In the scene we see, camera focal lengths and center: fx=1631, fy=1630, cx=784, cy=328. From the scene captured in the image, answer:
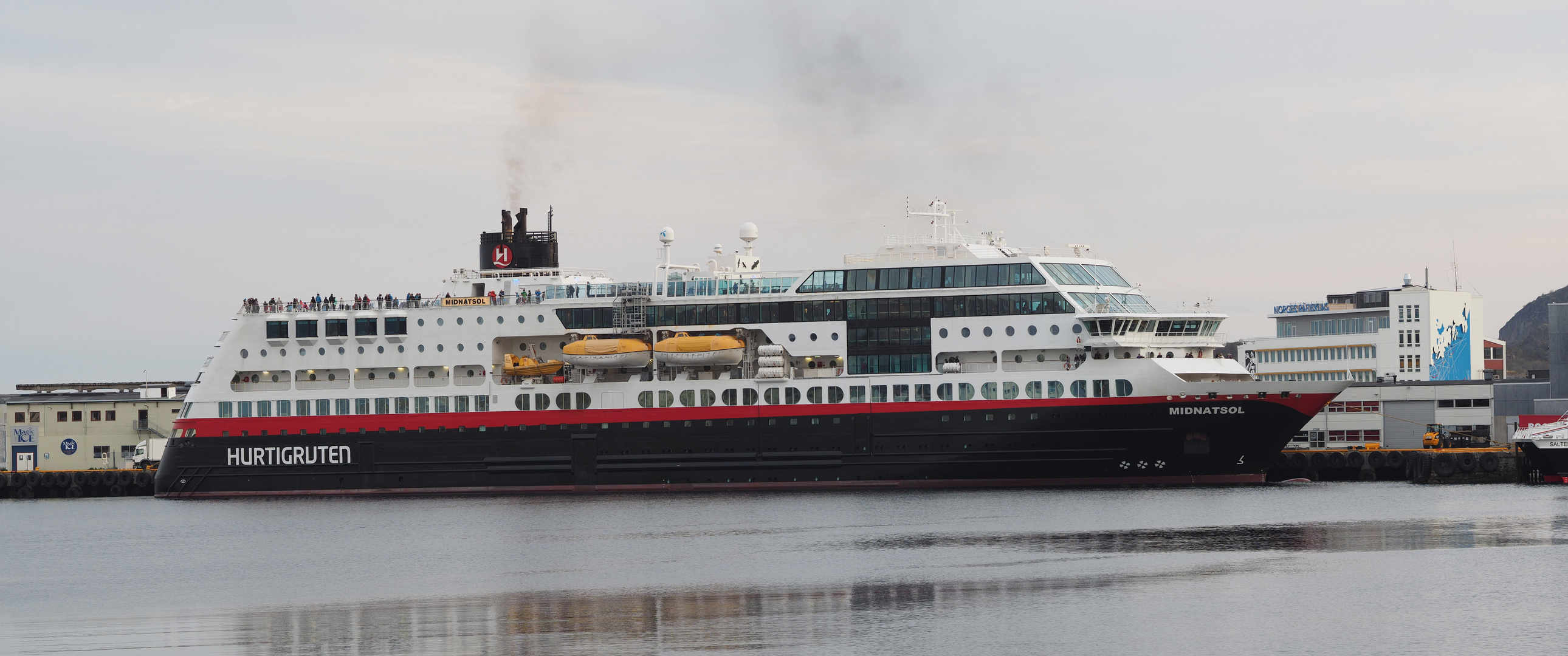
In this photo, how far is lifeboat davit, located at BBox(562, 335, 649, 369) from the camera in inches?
2378

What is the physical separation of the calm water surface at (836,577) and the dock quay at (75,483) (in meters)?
20.4

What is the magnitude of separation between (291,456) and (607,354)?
14360 mm

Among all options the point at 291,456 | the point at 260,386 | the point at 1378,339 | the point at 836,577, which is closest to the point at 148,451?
the point at 260,386

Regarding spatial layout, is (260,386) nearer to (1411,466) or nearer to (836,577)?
(836,577)

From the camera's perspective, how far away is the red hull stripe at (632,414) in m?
55.2

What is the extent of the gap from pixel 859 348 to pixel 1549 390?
36.6m

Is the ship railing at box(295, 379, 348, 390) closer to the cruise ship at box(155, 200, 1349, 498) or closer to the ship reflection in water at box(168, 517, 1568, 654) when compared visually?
the cruise ship at box(155, 200, 1349, 498)

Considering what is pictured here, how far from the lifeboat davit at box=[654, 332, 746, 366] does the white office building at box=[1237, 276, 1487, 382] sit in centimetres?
4814

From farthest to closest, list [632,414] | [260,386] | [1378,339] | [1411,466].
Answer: [1378,339], [260,386], [1411,466], [632,414]

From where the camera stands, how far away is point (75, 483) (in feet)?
252

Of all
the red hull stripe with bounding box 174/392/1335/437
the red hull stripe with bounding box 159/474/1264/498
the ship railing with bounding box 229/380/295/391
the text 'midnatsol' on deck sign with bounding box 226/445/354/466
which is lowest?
the red hull stripe with bounding box 159/474/1264/498

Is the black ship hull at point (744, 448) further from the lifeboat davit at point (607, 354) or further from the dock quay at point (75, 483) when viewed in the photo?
the dock quay at point (75, 483)

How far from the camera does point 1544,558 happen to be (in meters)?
35.0

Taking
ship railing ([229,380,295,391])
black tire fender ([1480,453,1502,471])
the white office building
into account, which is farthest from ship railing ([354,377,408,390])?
the white office building
